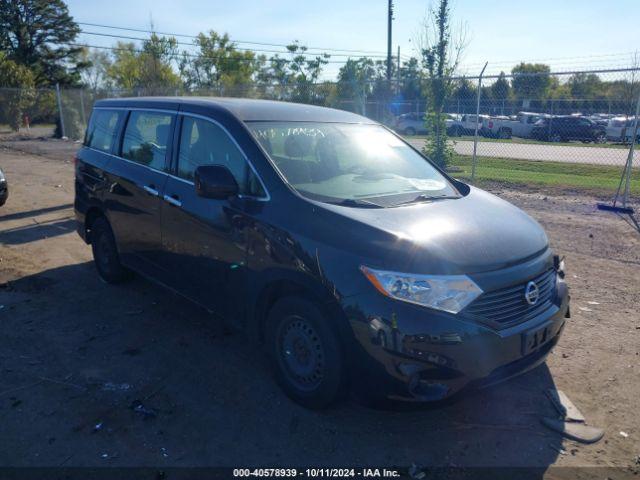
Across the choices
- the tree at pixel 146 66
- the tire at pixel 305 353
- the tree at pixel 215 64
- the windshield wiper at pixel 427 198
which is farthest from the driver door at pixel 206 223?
the tree at pixel 215 64

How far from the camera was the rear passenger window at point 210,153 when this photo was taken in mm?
3559

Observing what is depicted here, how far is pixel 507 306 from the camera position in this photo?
9.62 ft

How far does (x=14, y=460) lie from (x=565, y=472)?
3049 mm

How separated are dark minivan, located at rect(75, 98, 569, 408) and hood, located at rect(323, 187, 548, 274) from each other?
1cm

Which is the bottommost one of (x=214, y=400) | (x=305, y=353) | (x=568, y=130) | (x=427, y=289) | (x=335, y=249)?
(x=214, y=400)

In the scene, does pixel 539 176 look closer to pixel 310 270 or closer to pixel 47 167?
pixel 310 270

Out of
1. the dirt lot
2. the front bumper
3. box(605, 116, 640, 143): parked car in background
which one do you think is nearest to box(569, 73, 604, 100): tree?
box(605, 116, 640, 143): parked car in background

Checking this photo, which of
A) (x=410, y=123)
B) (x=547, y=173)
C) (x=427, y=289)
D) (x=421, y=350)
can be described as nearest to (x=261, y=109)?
(x=427, y=289)

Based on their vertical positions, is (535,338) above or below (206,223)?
below

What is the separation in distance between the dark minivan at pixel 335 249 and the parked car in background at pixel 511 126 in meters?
17.6

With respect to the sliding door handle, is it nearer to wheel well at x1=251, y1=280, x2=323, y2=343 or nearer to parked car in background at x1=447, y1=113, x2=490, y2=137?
wheel well at x1=251, y1=280, x2=323, y2=343

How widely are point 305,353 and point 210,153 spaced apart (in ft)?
5.62

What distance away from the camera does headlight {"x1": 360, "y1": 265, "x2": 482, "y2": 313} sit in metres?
2.75

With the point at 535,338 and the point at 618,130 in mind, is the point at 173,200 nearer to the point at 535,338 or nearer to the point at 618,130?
the point at 535,338
